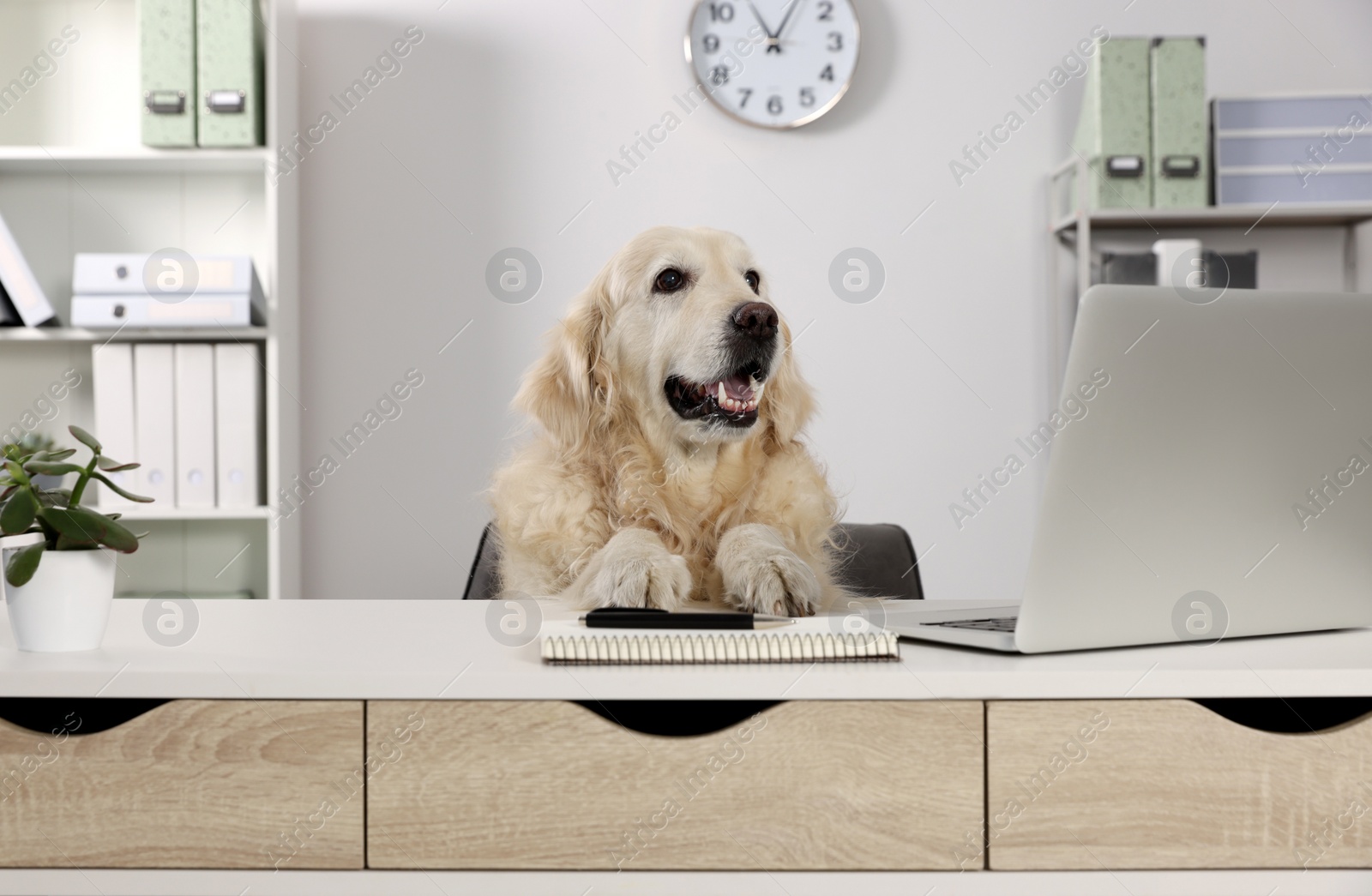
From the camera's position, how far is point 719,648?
64 cm

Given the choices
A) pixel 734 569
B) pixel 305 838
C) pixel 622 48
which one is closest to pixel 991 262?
pixel 622 48

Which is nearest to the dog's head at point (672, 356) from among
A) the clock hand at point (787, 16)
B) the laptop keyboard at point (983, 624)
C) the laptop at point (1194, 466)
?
the laptop keyboard at point (983, 624)

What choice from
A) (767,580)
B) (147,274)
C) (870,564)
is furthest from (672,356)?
(147,274)

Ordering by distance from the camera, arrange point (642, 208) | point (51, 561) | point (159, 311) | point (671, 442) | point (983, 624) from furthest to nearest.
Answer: point (642, 208) < point (159, 311) < point (671, 442) < point (983, 624) < point (51, 561)

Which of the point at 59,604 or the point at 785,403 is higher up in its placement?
the point at 785,403

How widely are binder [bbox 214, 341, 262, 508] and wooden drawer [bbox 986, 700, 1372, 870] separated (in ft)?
6.46

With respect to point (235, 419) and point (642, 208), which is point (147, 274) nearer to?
point (235, 419)

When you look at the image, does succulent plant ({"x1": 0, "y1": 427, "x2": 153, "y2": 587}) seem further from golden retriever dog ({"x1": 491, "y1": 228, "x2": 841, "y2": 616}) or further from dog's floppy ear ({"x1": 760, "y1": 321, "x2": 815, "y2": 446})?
dog's floppy ear ({"x1": 760, "y1": 321, "x2": 815, "y2": 446})

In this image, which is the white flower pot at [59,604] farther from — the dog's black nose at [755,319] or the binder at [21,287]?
the binder at [21,287]

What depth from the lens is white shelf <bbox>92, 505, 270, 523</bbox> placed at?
218 centimetres

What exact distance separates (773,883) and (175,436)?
1.97 meters

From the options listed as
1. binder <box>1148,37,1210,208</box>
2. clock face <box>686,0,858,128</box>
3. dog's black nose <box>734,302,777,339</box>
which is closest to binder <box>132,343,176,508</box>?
clock face <box>686,0,858,128</box>

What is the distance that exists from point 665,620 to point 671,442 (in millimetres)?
446

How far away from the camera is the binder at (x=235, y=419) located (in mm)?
2193
